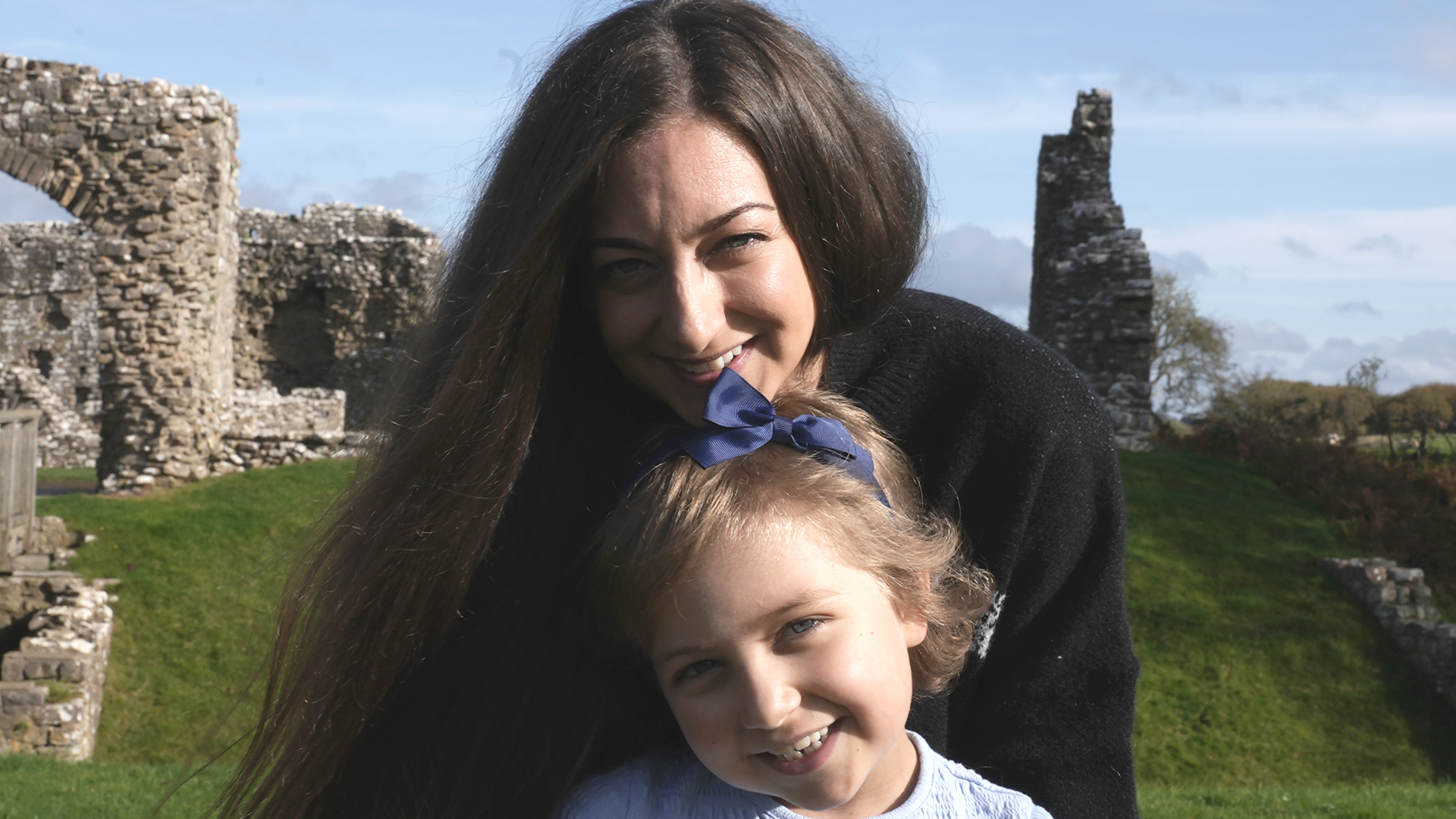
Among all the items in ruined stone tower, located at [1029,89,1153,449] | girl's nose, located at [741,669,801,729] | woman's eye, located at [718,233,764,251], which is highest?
ruined stone tower, located at [1029,89,1153,449]

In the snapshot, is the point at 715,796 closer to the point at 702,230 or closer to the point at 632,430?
the point at 632,430

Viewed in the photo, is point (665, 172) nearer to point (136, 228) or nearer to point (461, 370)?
point (461, 370)

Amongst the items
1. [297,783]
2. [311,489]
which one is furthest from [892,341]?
[311,489]

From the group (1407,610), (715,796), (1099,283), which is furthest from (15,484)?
(1099,283)

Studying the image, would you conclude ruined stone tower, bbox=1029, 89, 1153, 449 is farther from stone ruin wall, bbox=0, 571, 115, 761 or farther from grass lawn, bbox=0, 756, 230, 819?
grass lawn, bbox=0, 756, 230, 819

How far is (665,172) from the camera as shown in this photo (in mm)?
1940

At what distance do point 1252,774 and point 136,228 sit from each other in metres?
13.0

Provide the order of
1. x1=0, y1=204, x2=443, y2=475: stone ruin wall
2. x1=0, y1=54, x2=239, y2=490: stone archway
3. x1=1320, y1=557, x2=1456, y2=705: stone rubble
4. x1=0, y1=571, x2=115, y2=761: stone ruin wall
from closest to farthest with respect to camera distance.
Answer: x1=0, y1=571, x2=115, y2=761: stone ruin wall < x1=1320, y1=557, x2=1456, y2=705: stone rubble < x1=0, y1=54, x2=239, y2=490: stone archway < x1=0, y1=204, x2=443, y2=475: stone ruin wall

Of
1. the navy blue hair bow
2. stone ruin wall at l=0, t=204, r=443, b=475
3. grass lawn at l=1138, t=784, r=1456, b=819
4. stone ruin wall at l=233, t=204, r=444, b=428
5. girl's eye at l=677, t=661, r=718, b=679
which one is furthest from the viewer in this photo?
stone ruin wall at l=233, t=204, r=444, b=428

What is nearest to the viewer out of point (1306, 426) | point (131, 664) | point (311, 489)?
point (131, 664)

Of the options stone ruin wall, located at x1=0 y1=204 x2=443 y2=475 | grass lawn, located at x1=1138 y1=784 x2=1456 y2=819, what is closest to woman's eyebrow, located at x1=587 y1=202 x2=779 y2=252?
grass lawn, located at x1=1138 y1=784 x2=1456 y2=819

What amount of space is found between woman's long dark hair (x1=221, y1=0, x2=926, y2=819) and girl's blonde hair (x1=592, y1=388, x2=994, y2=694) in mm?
210

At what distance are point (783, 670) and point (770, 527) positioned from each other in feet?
0.77

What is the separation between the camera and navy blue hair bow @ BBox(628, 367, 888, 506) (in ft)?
6.46
